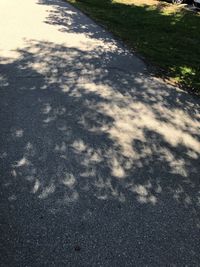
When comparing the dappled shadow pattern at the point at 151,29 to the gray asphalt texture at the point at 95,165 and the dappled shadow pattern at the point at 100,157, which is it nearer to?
the gray asphalt texture at the point at 95,165

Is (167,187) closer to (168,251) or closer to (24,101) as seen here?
(168,251)

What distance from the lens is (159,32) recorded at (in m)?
15.3

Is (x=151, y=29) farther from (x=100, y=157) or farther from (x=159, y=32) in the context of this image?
(x=100, y=157)

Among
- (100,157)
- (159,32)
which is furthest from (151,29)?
(100,157)

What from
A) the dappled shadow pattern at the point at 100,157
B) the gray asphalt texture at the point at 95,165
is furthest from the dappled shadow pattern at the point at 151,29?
the dappled shadow pattern at the point at 100,157

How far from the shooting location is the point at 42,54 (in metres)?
11.4

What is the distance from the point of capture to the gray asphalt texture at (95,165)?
189 inches

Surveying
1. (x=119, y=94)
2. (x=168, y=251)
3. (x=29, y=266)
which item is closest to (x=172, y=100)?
(x=119, y=94)

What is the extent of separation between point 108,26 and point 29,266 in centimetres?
1246

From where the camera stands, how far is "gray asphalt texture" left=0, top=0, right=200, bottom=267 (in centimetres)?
479

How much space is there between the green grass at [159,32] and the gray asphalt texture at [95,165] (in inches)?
40.7

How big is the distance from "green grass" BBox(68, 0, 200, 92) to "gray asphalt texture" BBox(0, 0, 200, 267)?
1.04 meters

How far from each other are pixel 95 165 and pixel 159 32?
10.2 metres

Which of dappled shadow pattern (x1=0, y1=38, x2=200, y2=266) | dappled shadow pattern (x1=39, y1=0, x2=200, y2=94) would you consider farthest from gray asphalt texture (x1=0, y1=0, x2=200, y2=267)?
dappled shadow pattern (x1=39, y1=0, x2=200, y2=94)
